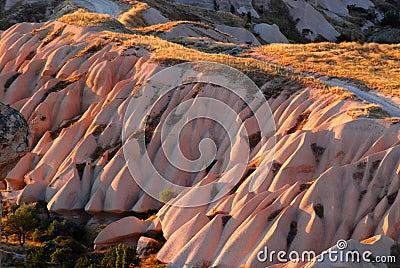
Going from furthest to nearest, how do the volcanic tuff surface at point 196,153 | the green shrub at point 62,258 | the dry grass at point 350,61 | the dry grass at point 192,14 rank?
the dry grass at point 192,14 → the dry grass at point 350,61 → the green shrub at point 62,258 → the volcanic tuff surface at point 196,153

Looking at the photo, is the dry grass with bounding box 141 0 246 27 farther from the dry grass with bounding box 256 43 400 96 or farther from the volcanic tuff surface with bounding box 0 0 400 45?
the dry grass with bounding box 256 43 400 96

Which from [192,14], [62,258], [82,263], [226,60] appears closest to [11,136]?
[82,263]

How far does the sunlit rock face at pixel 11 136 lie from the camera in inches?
523

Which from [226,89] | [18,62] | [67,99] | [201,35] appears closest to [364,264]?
[226,89]

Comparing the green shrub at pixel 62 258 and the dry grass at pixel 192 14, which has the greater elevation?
the green shrub at pixel 62 258

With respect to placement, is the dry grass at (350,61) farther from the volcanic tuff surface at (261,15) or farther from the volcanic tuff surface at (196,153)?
the volcanic tuff surface at (261,15)

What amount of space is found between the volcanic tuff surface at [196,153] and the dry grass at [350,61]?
153 inches

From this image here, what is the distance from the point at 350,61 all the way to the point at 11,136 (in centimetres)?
3888

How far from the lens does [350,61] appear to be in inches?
1948

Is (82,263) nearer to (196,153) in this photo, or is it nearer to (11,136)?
(196,153)

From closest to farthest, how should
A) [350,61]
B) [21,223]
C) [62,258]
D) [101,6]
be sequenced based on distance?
1. [62,258]
2. [21,223]
3. [350,61]
4. [101,6]

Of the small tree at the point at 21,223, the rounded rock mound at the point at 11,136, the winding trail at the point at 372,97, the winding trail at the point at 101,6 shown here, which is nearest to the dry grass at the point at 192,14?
the winding trail at the point at 101,6

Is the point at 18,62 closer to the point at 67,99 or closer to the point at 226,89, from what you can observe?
the point at 67,99

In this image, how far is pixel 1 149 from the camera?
13.4m
